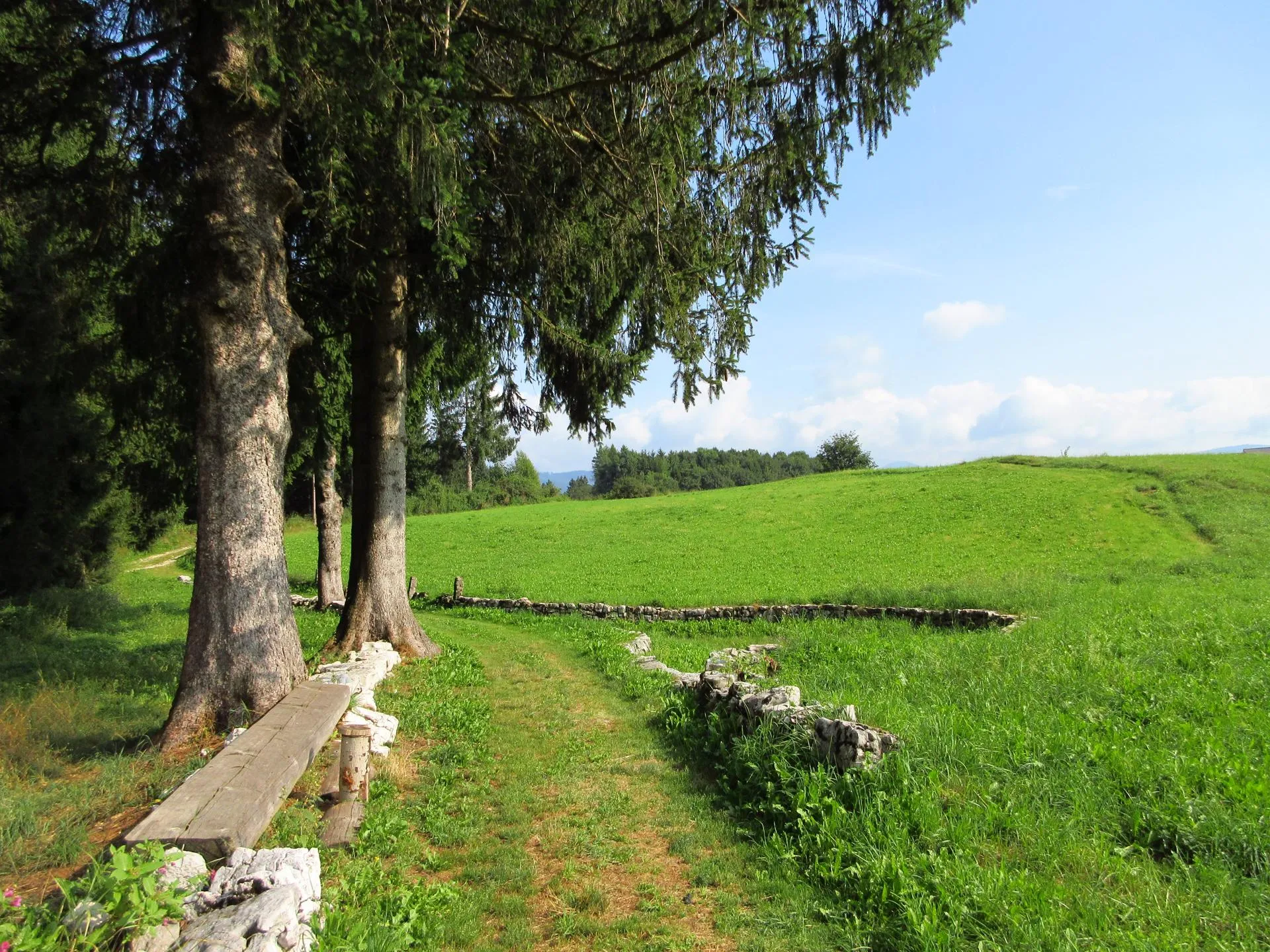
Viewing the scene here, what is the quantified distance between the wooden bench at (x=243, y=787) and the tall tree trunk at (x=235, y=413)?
792 millimetres

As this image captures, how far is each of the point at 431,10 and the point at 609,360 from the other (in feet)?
18.0

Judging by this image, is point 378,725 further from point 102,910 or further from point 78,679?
point 78,679

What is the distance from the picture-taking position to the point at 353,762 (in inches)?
202

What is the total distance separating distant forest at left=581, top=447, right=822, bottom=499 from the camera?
124188mm

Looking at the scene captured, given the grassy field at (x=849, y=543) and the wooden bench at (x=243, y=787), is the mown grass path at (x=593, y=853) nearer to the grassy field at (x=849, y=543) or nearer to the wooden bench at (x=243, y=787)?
the wooden bench at (x=243, y=787)

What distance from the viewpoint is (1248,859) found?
4.02 metres

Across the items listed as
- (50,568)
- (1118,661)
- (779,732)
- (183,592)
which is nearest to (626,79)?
(779,732)

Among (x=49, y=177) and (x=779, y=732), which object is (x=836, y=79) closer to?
(x=779, y=732)

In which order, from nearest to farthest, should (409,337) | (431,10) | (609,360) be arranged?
(431,10)
(609,360)
(409,337)

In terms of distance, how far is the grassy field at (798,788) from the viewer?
12.7ft

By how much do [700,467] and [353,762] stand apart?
12661cm

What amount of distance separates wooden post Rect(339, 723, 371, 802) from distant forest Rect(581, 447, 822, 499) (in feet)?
Result: 348

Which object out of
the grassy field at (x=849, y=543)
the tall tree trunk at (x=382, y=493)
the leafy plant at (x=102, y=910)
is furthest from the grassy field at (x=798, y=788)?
the grassy field at (x=849, y=543)

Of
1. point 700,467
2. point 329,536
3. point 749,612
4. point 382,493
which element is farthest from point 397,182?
point 700,467
